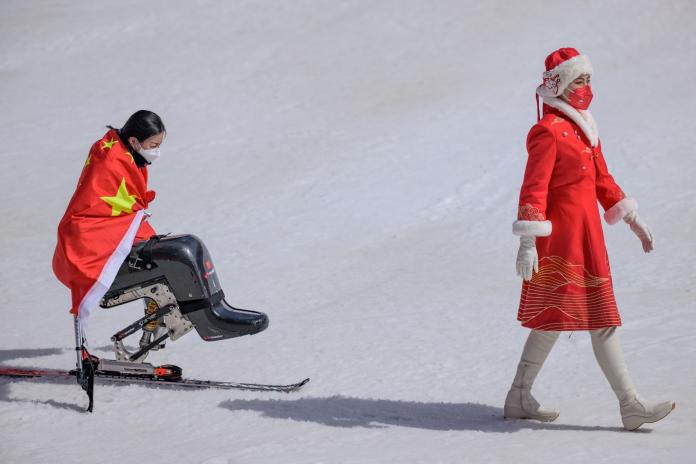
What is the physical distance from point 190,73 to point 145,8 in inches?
116

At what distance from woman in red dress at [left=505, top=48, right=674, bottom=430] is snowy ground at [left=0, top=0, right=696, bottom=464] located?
0.31 m

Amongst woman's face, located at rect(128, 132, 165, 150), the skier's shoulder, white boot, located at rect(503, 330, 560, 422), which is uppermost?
woman's face, located at rect(128, 132, 165, 150)

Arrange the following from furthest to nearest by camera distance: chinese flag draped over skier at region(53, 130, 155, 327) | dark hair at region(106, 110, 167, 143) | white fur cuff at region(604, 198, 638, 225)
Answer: dark hair at region(106, 110, 167, 143) → chinese flag draped over skier at region(53, 130, 155, 327) → white fur cuff at region(604, 198, 638, 225)

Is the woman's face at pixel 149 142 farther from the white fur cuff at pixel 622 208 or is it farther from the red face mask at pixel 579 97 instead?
the white fur cuff at pixel 622 208

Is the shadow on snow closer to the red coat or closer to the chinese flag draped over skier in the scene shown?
the red coat

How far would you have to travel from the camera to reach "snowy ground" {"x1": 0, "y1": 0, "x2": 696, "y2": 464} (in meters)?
4.16

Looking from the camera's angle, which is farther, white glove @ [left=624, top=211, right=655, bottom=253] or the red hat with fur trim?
white glove @ [left=624, top=211, right=655, bottom=253]

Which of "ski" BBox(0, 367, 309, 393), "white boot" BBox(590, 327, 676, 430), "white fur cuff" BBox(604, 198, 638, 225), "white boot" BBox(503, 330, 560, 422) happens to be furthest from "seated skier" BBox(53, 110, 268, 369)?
"white fur cuff" BBox(604, 198, 638, 225)

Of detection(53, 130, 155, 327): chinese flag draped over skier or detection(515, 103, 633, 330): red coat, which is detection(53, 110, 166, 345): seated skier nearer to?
detection(53, 130, 155, 327): chinese flag draped over skier

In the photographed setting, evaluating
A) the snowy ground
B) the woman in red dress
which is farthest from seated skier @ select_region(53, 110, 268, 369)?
the woman in red dress

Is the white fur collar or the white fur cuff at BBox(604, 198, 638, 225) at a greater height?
the white fur collar

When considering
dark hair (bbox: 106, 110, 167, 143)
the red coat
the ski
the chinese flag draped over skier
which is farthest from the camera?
the ski

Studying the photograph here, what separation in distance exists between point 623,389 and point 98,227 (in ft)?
8.43

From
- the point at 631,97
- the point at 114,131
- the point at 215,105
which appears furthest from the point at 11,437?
the point at 631,97
